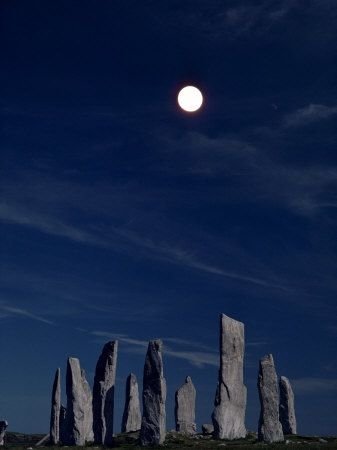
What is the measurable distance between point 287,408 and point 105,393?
41.2 feet

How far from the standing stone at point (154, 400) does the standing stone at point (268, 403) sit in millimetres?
5370

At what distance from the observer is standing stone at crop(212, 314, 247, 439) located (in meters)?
39.3

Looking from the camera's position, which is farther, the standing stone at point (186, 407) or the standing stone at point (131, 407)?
the standing stone at point (131, 407)

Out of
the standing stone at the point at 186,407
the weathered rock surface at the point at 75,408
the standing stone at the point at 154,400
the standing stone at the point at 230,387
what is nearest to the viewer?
the standing stone at the point at 154,400

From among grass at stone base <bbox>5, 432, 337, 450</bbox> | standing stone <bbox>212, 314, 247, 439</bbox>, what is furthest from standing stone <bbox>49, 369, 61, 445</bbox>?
standing stone <bbox>212, 314, 247, 439</bbox>

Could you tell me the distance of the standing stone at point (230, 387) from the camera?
39.3 metres

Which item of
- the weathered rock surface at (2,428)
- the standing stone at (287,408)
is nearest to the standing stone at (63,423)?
the weathered rock surface at (2,428)

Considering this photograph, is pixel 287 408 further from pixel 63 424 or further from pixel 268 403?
pixel 63 424

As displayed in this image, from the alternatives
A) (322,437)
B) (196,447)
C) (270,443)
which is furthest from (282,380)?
(196,447)

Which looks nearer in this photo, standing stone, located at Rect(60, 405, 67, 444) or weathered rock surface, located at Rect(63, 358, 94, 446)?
weathered rock surface, located at Rect(63, 358, 94, 446)

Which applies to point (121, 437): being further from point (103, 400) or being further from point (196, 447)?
point (196, 447)

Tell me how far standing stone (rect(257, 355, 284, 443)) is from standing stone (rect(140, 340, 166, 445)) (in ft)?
17.6

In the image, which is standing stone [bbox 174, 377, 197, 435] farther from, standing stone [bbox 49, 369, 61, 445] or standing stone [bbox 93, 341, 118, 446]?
standing stone [bbox 93, 341, 118, 446]

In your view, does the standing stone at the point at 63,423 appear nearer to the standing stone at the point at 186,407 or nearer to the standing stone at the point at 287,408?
the standing stone at the point at 186,407
